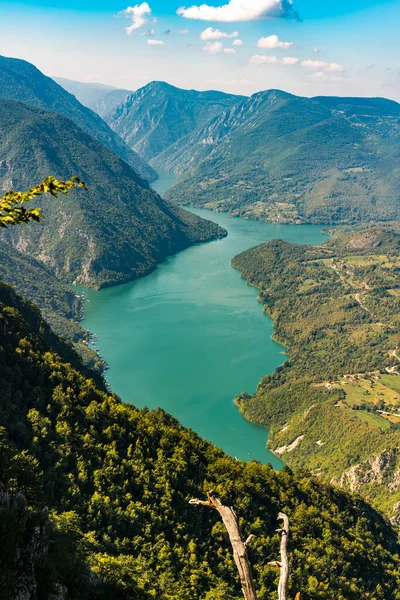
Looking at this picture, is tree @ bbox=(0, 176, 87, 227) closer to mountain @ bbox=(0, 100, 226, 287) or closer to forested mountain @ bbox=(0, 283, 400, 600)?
forested mountain @ bbox=(0, 283, 400, 600)

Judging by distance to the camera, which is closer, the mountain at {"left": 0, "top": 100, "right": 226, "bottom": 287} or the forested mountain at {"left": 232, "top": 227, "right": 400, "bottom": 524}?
the forested mountain at {"left": 232, "top": 227, "right": 400, "bottom": 524}

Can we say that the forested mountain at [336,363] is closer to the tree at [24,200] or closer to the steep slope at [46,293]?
the steep slope at [46,293]

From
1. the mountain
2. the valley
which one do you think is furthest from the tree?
the mountain

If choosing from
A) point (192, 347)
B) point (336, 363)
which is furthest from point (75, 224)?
point (336, 363)

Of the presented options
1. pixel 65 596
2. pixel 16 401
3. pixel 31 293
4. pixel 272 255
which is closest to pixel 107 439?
pixel 16 401

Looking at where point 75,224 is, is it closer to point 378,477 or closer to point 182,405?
point 182,405

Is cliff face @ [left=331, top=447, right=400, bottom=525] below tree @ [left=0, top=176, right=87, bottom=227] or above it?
below

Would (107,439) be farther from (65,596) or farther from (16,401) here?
(65,596)
